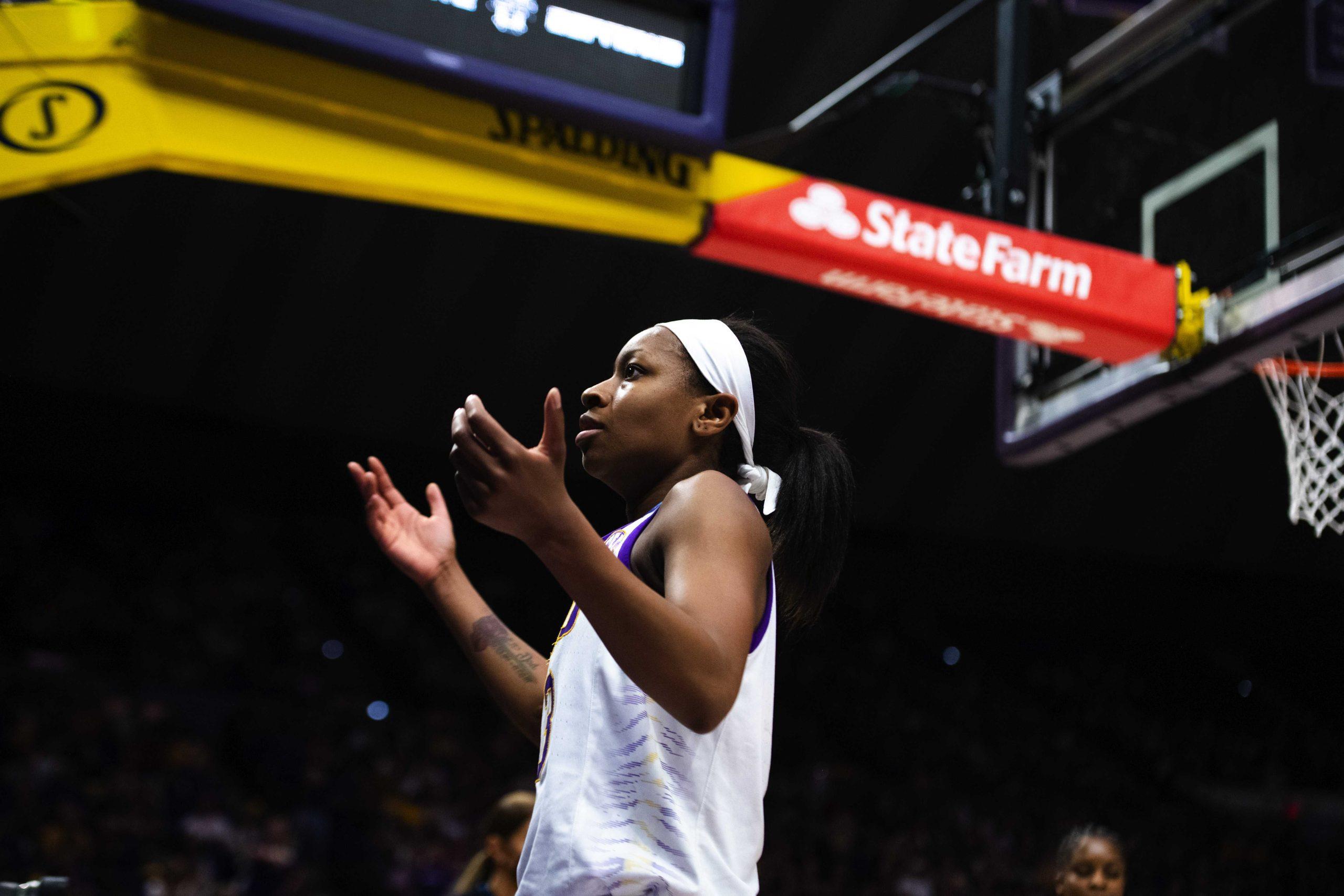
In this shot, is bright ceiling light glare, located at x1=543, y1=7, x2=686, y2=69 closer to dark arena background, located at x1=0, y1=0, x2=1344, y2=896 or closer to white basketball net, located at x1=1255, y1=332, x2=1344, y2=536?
white basketball net, located at x1=1255, y1=332, x2=1344, y2=536

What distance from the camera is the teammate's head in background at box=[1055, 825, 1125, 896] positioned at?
162 inches

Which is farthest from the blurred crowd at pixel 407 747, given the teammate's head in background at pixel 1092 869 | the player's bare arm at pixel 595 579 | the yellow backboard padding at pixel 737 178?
the player's bare arm at pixel 595 579

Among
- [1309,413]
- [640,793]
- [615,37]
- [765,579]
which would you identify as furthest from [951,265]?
[640,793]

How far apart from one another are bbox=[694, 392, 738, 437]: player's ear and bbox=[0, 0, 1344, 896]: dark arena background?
482 cm

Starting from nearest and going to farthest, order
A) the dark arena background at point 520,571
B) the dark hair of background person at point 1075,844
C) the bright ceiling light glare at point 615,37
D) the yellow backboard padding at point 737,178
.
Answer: the bright ceiling light glare at point 615,37 → the yellow backboard padding at point 737,178 → the dark hair of background person at point 1075,844 → the dark arena background at point 520,571

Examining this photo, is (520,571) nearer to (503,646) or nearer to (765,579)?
(503,646)

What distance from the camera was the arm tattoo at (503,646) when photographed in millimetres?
2133

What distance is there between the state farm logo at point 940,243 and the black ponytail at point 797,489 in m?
1.97

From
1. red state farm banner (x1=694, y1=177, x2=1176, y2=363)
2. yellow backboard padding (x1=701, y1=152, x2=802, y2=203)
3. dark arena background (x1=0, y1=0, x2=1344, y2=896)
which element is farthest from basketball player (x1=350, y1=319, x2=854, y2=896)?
dark arena background (x1=0, y1=0, x2=1344, y2=896)

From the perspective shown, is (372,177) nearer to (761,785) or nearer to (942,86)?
(761,785)

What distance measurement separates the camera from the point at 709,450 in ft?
6.30

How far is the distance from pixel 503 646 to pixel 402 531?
253 mm

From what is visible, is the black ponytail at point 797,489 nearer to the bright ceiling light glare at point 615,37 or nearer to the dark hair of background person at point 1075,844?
the bright ceiling light glare at point 615,37

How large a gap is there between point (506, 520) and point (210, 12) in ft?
7.09
